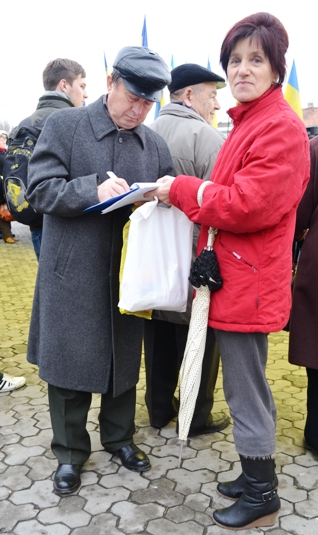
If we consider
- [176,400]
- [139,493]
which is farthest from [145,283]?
[176,400]

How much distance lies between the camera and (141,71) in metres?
2.17

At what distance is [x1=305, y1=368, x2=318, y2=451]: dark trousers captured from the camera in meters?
2.85

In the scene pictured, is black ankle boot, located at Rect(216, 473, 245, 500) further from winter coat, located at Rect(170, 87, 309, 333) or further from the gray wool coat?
winter coat, located at Rect(170, 87, 309, 333)

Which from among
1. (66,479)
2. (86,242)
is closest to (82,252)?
(86,242)

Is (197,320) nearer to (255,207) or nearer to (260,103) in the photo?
(255,207)

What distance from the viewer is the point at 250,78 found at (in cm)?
198

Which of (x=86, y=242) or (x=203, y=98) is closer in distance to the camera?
(x=86, y=242)

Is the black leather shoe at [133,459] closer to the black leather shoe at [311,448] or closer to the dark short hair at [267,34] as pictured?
the black leather shoe at [311,448]

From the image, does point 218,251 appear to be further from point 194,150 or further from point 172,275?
point 194,150

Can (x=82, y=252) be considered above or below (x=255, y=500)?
above

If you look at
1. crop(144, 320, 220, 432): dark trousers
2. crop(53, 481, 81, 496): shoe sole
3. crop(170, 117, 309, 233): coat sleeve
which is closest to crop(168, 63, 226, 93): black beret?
crop(170, 117, 309, 233): coat sleeve

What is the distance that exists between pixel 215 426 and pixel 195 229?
1.20 m

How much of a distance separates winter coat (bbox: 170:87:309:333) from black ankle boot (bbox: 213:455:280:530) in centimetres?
61

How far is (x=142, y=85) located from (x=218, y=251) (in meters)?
0.77
